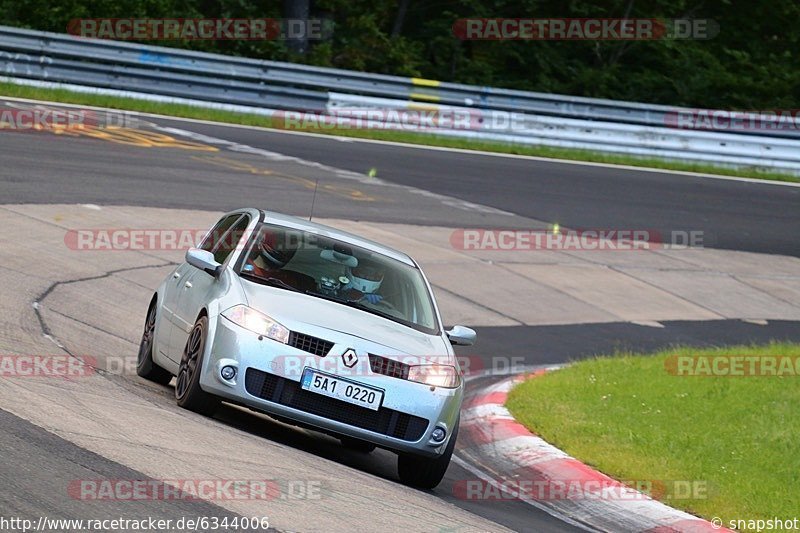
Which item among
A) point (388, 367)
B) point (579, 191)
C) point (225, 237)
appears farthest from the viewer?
point (579, 191)

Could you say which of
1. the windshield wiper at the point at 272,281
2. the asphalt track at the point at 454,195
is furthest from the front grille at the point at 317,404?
the windshield wiper at the point at 272,281

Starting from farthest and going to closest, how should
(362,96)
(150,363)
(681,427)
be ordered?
(362,96) < (681,427) < (150,363)

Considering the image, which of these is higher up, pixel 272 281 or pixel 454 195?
pixel 272 281

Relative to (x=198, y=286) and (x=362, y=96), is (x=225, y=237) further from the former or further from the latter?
(x=362, y=96)

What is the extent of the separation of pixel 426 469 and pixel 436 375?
0.57 metres

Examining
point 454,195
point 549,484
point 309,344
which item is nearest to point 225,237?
point 309,344

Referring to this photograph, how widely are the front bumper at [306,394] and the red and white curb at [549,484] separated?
→ 1.81ft

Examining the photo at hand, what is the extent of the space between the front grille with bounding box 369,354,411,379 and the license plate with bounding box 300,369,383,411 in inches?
5.9

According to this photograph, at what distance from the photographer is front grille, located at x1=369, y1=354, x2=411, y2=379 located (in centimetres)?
766

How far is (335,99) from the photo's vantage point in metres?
25.2

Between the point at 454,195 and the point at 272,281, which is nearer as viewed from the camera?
the point at 272,281

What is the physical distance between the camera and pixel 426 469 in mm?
7816

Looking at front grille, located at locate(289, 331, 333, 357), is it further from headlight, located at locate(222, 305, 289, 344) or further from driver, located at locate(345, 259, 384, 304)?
driver, located at locate(345, 259, 384, 304)

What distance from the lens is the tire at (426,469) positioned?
7.80 m
